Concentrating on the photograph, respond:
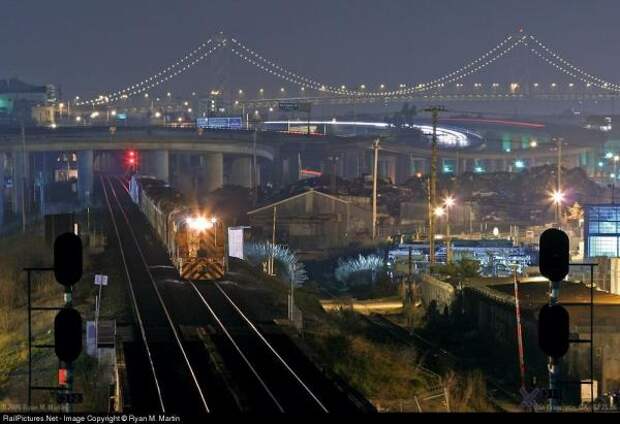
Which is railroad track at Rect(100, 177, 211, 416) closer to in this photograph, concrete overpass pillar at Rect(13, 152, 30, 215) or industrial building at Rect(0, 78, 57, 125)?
concrete overpass pillar at Rect(13, 152, 30, 215)

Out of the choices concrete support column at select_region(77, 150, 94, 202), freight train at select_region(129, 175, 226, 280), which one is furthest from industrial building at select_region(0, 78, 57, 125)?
freight train at select_region(129, 175, 226, 280)

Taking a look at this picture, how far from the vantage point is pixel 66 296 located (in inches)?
319

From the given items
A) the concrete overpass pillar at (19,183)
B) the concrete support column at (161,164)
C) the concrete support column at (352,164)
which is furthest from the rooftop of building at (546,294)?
the concrete support column at (352,164)

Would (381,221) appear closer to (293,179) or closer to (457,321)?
(457,321)

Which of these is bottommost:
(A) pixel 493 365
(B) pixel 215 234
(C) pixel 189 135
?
(A) pixel 493 365

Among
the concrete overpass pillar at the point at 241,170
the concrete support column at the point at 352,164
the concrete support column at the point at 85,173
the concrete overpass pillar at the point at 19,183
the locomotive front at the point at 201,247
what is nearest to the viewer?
the locomotive front at the point at 201,247

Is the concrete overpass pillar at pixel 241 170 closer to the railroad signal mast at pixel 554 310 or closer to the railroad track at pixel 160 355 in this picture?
the railroad track at pixel 160 355

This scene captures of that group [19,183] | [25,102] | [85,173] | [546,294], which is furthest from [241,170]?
[546,294]

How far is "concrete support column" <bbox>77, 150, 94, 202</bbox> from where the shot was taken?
61.4m

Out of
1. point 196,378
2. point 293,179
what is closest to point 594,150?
point 293,179

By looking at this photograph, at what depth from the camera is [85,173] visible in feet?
218

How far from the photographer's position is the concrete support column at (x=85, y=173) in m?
61.4

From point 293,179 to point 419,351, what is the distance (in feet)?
202

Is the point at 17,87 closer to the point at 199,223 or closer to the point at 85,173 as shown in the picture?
the point at 85,173
